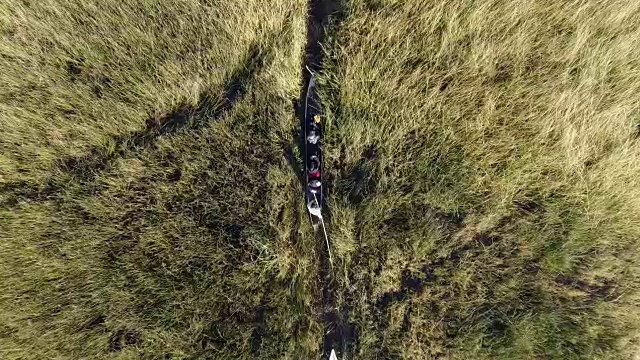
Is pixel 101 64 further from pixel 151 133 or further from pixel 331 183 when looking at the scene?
pixel 331 183

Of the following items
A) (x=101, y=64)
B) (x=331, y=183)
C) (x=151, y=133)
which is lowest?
(x=331, y=183)

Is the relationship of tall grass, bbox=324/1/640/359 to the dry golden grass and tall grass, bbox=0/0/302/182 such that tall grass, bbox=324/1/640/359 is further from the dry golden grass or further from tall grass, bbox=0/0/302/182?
tall grass, bbox=0/0/302/182

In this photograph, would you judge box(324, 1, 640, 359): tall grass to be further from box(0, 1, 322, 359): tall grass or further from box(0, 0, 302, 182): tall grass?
box(0, 0, 302, 182): tall grass

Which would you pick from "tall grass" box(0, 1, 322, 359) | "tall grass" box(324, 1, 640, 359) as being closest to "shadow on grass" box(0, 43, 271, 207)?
"tall grass" box(0, 1, 322, 359)

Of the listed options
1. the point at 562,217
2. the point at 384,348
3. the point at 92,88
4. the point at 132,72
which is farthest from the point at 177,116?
the point at 562,217

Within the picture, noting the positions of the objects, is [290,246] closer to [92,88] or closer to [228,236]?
[228,236]

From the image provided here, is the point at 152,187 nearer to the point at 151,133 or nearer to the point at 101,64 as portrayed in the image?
the point at 151,133

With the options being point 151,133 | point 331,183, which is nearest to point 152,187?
point 151,133

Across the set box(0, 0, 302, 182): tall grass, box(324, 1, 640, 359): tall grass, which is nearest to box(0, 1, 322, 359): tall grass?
box(0, 0, 302, 182): tall grass

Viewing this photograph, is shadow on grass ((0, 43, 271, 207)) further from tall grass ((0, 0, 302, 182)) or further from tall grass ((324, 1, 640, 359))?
tall grass ((324, 1, 640, 359))

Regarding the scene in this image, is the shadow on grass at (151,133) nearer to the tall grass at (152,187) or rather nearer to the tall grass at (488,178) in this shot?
the tall grass at (152,187)

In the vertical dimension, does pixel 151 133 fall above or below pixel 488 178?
above
